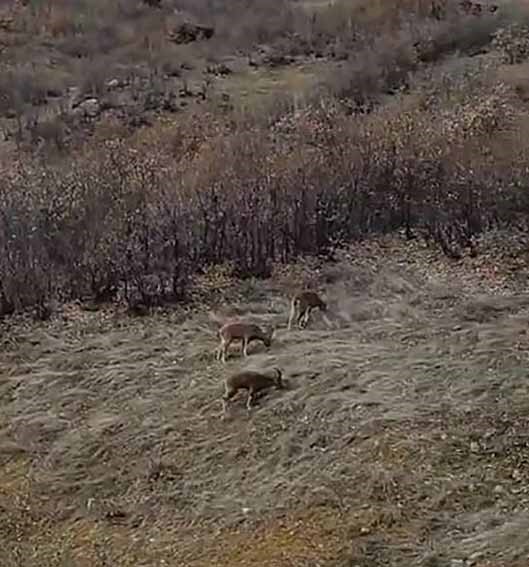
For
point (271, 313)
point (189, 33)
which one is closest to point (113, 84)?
point (189, 33)

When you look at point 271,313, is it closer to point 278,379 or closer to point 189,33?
point 278,379

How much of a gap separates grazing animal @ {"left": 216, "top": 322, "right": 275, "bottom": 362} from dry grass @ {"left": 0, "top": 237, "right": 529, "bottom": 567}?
3.6 inches

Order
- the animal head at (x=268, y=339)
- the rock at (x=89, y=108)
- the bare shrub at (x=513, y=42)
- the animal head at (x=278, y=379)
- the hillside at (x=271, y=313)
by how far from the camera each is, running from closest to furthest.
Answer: the hillside at (x=271, y=313)
the animal head at (x=278, y=379)
the animal head at (x=268, y=339)
the rock at (x=89, y=108)
the bare shrub at (x=513, y=42)

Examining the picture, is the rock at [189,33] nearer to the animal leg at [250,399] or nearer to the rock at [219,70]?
the rock at [219,70]

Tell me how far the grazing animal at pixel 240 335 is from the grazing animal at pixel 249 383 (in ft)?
1.43

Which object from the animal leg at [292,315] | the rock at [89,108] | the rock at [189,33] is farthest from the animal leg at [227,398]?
the rock at [189,33]

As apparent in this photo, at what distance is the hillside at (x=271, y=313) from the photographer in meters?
5.72

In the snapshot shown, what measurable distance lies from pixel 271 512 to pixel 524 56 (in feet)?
33.5

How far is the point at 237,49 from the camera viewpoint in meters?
16.8

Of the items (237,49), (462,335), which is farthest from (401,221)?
(237,49)

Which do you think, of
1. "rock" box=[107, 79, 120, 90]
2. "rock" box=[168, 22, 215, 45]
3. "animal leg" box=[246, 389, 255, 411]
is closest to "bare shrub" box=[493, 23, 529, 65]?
"rock" box=[168, 22, 215, 45]

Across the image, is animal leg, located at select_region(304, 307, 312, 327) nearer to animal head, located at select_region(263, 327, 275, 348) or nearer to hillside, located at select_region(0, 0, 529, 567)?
hillside, located at select_region(0, 0, 529, 567)

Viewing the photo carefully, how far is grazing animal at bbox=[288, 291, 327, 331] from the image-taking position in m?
7.85

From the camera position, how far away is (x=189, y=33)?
17.6 meters
